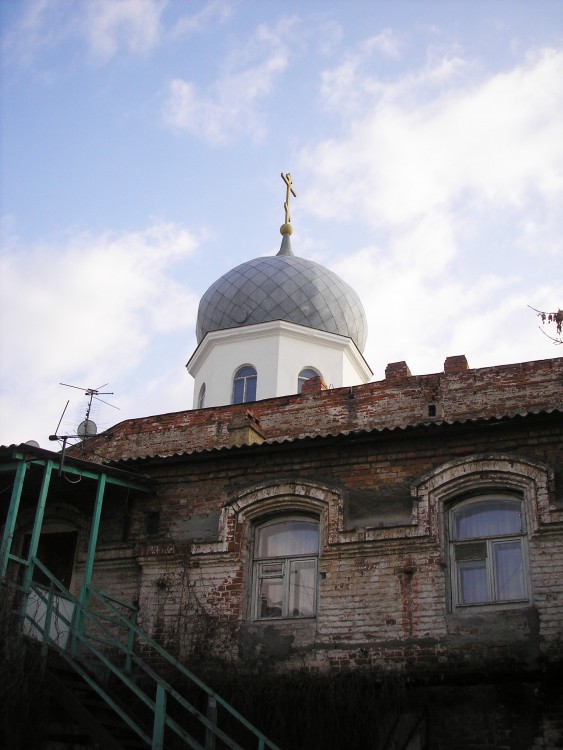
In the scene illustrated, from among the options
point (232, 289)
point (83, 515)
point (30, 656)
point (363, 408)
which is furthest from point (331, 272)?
point (30, 656)

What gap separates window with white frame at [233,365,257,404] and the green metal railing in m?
9.13

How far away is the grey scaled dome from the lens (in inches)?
890

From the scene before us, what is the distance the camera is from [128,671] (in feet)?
40.6

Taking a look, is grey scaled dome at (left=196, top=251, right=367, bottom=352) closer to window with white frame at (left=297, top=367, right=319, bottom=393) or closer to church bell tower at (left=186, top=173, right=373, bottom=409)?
church bell tower at (left=186, top=173, right=373, bottom=409)

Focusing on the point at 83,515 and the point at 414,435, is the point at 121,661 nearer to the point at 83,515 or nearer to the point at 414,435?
the point at 83,515

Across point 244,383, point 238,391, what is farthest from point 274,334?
point 238,391

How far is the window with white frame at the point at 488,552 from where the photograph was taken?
1201 cm

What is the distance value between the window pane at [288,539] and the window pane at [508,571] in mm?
2457

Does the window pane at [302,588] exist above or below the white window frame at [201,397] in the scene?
below

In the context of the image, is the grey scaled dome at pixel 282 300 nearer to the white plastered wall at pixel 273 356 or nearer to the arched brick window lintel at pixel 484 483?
the white plastered wall at pixel 273 356

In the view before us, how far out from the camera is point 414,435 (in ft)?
42.9

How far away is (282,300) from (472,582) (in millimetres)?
11569

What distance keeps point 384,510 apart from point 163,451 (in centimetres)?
609

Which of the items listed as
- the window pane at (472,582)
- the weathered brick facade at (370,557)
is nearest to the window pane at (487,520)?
the weathered brick facade at (370,557)
